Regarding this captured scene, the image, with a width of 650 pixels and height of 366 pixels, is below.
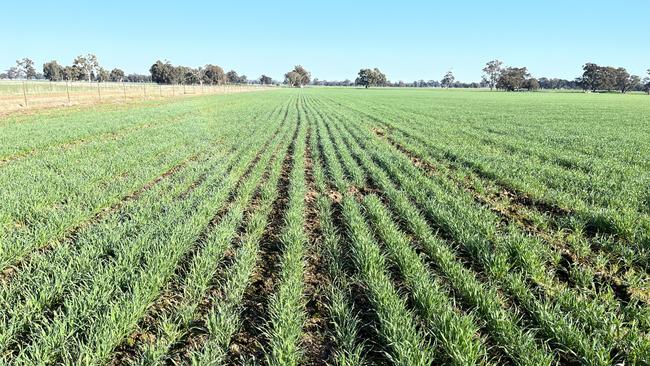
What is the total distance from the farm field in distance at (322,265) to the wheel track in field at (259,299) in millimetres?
23

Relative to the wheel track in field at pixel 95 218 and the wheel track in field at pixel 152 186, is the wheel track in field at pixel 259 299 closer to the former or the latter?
the wheel track in field at pixel 152 186

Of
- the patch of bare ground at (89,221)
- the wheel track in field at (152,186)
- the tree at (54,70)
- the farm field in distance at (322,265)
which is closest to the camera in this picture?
the farm field in distance at (322,265)

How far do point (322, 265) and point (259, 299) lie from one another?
1.22 m

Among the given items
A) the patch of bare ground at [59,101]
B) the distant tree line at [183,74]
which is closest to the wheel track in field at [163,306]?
the patch of bare ground at [59,101]

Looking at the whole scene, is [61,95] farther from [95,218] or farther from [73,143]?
[95,218]

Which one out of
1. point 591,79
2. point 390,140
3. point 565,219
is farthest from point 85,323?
point 591,79

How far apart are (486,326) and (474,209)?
159 inches

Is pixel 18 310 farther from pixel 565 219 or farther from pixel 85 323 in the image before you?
pixel 565 219

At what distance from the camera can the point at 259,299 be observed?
443 centimetres

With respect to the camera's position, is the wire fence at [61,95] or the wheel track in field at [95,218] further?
the wire fence at [61,95]

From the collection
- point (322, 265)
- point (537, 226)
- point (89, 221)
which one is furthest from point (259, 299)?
point (537, 226)

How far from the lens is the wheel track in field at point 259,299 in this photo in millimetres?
3545

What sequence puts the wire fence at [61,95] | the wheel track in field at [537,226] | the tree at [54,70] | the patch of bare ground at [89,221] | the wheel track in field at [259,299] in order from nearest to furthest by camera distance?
the wheel track in field at [259,299] < the wheel track in field at [537,226] < the patch of bare ground at [89,221] < the wire fence at [61,95] < the tree at [54,70]

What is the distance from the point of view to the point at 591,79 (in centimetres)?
15188
